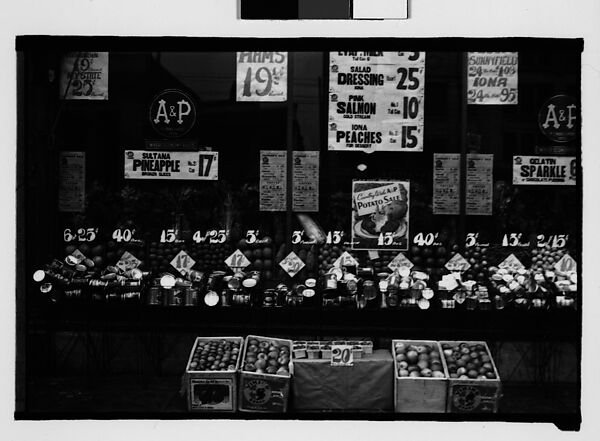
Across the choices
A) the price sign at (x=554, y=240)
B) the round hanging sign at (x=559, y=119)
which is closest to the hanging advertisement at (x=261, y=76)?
the round hanging sign at (x=559, y=119)

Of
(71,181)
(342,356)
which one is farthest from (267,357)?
(71,181)

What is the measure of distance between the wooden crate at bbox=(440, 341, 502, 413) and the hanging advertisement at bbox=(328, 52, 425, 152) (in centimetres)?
197

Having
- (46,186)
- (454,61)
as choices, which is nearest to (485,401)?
(454,61)

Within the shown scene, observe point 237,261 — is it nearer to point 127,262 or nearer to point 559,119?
point 127,262

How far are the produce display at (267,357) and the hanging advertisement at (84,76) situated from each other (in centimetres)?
242

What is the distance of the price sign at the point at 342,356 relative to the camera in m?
7.98

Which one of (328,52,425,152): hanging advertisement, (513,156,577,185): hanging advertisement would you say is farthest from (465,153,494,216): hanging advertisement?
(328,52,425,152): hanging advertisement

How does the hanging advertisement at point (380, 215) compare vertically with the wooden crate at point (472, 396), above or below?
above

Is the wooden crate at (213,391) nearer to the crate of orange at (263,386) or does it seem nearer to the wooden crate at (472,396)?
the crate of orange at (263,386)

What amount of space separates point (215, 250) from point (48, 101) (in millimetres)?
1848

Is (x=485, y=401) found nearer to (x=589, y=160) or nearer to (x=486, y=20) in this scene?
(x=589, y=160)

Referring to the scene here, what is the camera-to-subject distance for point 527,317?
812cm

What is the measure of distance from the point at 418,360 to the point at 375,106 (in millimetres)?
2141

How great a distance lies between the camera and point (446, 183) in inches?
319
